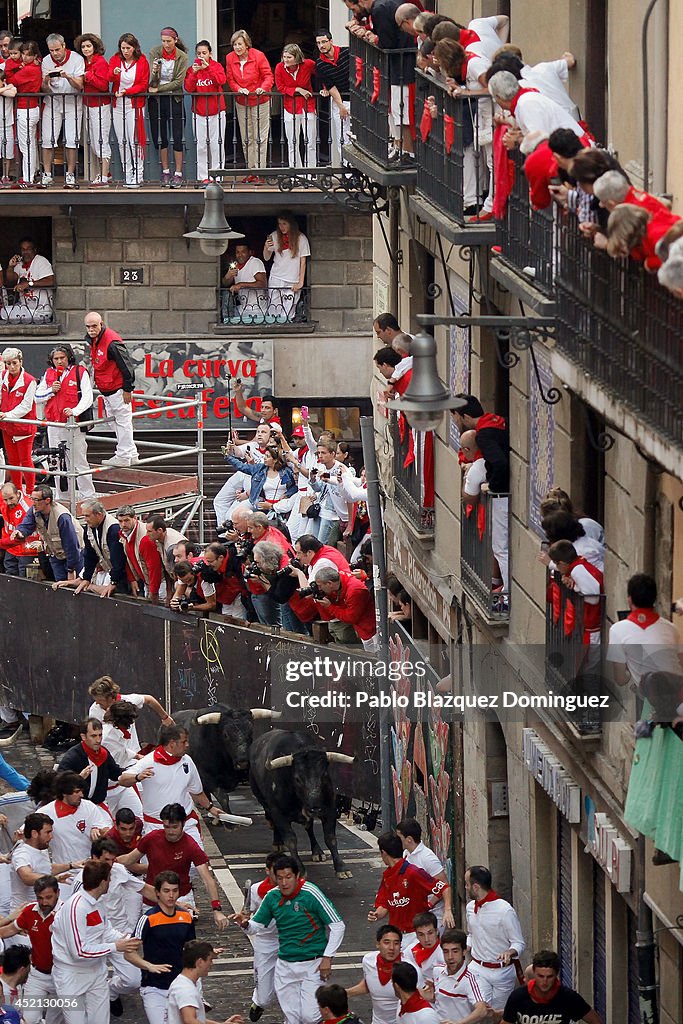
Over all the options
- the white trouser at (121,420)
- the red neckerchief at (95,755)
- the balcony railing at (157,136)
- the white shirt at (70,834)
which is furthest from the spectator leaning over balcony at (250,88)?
the white shirt at (70,834)

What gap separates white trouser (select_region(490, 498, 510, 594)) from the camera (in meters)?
20.1

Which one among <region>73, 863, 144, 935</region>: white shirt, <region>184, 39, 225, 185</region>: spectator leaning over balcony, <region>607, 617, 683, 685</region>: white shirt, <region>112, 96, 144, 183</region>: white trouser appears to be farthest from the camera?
<region>112, 96, 144, 183</region>: white trouser

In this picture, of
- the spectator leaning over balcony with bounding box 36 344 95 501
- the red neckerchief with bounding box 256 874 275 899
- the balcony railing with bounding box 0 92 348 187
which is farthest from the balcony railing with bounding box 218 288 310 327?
the red neckerchief with bounding box 256 874 275 899

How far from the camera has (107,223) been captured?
3678 centimetres

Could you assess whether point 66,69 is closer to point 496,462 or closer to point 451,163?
point 451,163

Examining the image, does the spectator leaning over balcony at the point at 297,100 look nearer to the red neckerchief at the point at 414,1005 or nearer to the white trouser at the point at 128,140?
the white trouser at the point at 128,140

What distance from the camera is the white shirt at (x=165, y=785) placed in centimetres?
2114

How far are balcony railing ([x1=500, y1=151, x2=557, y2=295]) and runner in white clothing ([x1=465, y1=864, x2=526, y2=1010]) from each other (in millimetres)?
4657

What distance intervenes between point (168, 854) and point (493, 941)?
9.55 ft

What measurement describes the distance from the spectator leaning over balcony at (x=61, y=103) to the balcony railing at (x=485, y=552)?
16.4 metres

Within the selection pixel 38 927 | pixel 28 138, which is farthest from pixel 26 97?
pixel 38 927

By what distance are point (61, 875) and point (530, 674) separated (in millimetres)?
4063

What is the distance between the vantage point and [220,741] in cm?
2489

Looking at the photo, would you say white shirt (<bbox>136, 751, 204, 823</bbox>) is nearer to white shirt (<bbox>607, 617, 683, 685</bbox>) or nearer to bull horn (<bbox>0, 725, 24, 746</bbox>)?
white shirt (<bbox>607, 617, 683, 685</bbox>)
